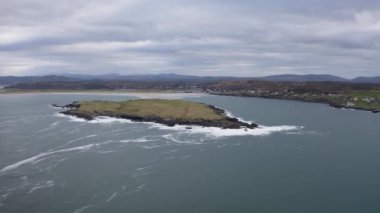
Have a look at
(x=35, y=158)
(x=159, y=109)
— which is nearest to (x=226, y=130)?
(x=159, y=109)

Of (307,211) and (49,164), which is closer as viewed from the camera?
(307,211)

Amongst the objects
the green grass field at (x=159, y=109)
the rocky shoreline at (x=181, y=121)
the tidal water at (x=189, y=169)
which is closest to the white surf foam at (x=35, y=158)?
the tidal water at (x=189, y=169)

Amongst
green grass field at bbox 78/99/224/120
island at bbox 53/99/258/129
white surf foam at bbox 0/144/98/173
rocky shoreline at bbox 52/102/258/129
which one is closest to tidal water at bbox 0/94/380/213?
white surf foam at bbox 0/144/98/173

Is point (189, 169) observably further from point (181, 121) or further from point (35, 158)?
point (181, 121)

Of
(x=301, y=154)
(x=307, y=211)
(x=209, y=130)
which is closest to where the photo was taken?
(x=307, y=211)

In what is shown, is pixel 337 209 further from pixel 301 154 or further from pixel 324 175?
pixel 301 154

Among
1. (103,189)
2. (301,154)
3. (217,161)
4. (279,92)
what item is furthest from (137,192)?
(279,92)

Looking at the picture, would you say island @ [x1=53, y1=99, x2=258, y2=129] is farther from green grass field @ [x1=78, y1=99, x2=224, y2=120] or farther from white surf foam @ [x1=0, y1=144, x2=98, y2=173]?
white surf foam @ [x1=0, y1=144, x2=98, y2=173]
